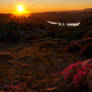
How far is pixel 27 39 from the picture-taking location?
22.6 meters

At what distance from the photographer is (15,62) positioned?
11.1 meters

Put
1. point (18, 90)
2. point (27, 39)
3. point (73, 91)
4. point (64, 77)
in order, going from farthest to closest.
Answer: point (27, 39) < point (18, 90) < point (64, 77) < point (73, 91)

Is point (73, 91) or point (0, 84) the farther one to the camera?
point (0, 84)

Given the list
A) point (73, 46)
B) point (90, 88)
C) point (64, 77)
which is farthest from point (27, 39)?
point (90, 88)

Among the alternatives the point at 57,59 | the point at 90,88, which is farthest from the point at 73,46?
the point at 90,88

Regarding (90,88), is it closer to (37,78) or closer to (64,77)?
(64,77)

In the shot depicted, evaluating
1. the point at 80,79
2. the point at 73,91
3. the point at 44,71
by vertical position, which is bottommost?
the point at 44,71

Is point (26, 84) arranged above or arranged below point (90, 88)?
below

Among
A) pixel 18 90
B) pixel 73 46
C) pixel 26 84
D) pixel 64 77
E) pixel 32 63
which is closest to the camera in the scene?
pixel 64 77

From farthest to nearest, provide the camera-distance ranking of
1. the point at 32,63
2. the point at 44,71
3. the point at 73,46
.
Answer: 1. the point at 73,46
2. the point at 32,63
3. the point at 44,71

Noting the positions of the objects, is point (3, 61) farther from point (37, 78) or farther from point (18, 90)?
point (18, 90)

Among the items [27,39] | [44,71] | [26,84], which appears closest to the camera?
[26,84]

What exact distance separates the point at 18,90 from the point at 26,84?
3.44 feet

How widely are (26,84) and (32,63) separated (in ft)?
12.7
